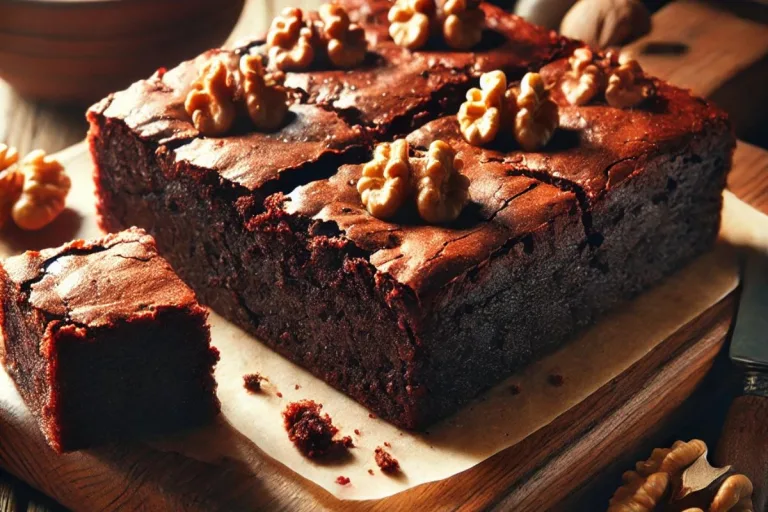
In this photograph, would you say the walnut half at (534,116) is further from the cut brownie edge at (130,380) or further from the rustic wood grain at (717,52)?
the rustic wood grain at (717,52)

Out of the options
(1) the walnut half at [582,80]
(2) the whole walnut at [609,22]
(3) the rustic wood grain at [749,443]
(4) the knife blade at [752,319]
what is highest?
(1) the walnut half at [582,80]

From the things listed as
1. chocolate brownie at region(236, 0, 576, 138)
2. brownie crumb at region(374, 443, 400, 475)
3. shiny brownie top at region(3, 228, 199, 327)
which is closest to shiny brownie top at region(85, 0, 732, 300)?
chocolate brownie at region(236, 0, 576, 138)

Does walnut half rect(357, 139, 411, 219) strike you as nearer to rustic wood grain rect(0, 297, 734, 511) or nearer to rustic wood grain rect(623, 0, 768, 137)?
rustic wood grain rect(0, 297, 734, 511)

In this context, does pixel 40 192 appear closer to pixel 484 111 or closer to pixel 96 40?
pixel 96 40

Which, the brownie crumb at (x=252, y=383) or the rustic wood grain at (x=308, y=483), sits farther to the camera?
the brownie crumb at (x=252, y=383)

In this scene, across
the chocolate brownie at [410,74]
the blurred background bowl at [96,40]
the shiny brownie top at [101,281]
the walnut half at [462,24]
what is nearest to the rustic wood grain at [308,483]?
the shiny brownie top at [101,281]

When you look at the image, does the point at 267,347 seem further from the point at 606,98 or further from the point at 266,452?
the point at 606,98
